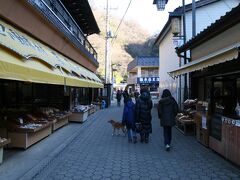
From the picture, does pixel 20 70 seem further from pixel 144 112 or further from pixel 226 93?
pixel 226 93

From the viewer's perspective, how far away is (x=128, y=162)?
759cm

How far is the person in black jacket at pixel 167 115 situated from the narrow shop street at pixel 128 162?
394 millimetres

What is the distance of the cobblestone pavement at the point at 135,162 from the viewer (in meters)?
6.48

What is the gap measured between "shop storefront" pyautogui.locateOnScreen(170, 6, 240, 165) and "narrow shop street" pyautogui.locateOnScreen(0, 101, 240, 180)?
0.44m

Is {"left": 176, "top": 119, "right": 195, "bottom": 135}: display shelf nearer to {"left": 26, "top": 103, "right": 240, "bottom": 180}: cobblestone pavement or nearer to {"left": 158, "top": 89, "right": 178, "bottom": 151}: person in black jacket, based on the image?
{"left": 26, "top": 103, "right": 240, "bottom": 180}: cobblestone pavement

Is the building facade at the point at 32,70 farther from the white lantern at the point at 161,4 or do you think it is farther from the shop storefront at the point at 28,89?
the white lantern at the point at 161,4

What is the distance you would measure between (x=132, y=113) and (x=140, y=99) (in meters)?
0.67

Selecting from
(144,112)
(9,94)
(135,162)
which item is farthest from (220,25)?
(9,94)

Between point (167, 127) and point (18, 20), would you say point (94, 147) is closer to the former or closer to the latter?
point (167, 127)

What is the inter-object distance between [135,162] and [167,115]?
204 centimetres

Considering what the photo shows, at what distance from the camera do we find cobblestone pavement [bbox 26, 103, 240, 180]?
6.48 m

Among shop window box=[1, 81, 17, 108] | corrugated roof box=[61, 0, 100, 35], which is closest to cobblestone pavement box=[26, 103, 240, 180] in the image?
shop window box=[1, 81, 17, 108]

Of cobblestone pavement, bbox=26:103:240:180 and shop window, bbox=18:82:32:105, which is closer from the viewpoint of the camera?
cobblestone pavement, bbox=26:103:240:180

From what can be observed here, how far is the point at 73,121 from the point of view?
51.8ft
